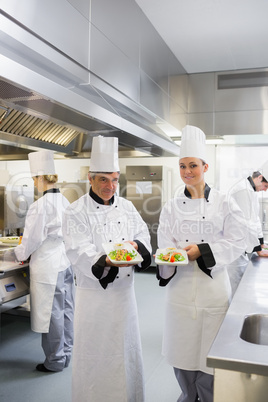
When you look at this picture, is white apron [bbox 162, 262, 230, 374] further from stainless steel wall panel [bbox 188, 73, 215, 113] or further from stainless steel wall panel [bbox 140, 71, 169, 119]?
stainless steel wall panel [bbox 188, 73, 215, 113]

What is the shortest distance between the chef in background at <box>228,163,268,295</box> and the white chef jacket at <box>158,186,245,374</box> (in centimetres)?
117

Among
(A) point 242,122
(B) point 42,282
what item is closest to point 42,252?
(B) point 42,282

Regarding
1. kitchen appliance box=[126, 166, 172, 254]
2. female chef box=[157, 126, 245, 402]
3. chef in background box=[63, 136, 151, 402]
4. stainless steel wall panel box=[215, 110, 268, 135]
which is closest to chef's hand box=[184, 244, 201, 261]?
female chef box=[157, 126, 245, 402]

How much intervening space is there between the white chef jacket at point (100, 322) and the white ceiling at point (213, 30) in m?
2.40

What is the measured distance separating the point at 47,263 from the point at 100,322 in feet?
3.40

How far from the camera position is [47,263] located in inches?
118

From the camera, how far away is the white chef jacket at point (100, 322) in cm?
207

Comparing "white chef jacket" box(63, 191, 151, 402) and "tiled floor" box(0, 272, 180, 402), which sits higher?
"white chef jacket" box(63, 191, 151, 402)

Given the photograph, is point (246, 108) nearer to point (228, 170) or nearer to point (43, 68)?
point (228, 170)

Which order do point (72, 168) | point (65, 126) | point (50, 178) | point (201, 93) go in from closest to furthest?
point (65, 126) → point (50, 178) → point (201, 93) → point (72, 168)

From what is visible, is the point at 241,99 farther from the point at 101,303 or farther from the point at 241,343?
the point at 241,343

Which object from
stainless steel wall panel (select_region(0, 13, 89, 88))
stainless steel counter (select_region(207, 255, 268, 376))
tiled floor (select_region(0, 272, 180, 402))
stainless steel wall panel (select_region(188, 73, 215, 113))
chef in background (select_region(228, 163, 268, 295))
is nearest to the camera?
stainless steel counter (select_region(207, 255, 268, 376))

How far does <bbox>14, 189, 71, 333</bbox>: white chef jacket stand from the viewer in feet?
9.55

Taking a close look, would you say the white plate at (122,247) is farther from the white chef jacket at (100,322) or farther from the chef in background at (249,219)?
the chef in background at (249,219)
